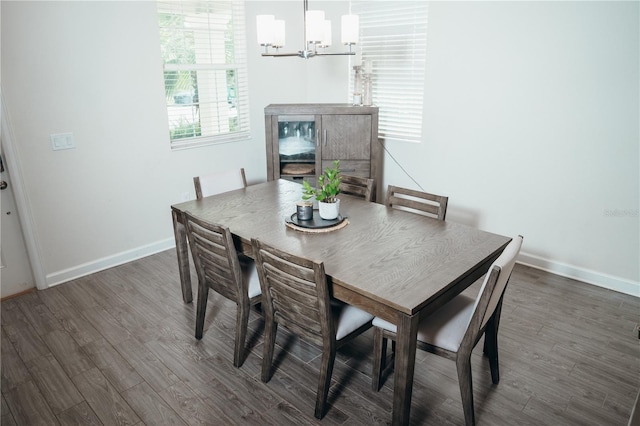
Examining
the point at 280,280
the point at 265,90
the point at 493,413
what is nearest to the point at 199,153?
the point at 265,90

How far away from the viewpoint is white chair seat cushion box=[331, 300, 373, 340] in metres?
2.12

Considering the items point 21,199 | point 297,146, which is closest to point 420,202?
point 297,146

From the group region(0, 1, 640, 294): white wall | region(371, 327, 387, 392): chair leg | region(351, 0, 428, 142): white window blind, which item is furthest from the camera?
region(351, 0, 428, 142): white window blind

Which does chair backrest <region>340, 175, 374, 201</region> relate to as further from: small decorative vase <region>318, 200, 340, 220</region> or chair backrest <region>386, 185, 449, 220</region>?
small decorative vase <region>318, 200, 340, 220</region>

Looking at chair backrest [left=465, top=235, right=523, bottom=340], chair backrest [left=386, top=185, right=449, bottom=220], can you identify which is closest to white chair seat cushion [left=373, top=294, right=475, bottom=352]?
chair backrest [left=465, top=235, right=523, bottom=340]

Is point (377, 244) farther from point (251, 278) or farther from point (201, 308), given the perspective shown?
point (201, 308)

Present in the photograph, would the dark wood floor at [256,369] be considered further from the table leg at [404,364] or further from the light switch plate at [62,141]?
the light switch plate at [62,141]

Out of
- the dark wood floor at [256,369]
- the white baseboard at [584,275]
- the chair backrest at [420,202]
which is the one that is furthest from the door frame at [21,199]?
the white baseboard at [584,275]

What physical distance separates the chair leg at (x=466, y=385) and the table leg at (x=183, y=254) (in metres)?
1.88

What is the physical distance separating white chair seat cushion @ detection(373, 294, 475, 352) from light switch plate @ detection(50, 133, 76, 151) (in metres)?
2.69

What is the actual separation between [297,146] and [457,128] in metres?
1.47

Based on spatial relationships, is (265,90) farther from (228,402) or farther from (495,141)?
(228,402)

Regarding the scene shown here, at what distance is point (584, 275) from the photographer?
342 cm

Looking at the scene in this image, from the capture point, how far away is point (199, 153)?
13.8ft
